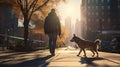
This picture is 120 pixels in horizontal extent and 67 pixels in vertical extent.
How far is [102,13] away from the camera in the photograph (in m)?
172

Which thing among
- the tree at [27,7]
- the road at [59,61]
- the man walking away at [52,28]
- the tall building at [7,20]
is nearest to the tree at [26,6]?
the tree at [27,7]

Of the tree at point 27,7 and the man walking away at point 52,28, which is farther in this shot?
the tree at point 27,7

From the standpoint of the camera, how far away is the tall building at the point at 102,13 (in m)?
168

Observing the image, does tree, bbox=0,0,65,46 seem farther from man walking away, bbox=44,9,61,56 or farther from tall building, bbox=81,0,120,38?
tall building, bbox=81,0,120,38

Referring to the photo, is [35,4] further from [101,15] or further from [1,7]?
[101,15]

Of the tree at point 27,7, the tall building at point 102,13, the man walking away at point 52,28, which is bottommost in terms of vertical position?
the man walking away at point 52,28

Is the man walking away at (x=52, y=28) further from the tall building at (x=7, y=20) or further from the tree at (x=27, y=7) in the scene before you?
the tall building at (x=7, y=20)

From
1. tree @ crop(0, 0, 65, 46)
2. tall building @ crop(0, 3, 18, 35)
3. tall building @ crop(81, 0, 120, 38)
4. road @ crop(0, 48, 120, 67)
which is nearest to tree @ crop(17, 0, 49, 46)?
tree @ crop(0, 0, 65, 46)

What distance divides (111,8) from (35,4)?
441 feet

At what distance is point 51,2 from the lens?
39.6 metres

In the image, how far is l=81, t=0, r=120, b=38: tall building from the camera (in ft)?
550

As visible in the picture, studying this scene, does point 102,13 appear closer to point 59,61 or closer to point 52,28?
point 52,28

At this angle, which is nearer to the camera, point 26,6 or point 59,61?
point 59,61

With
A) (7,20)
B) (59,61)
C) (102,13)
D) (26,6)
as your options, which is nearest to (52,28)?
(59,61)
